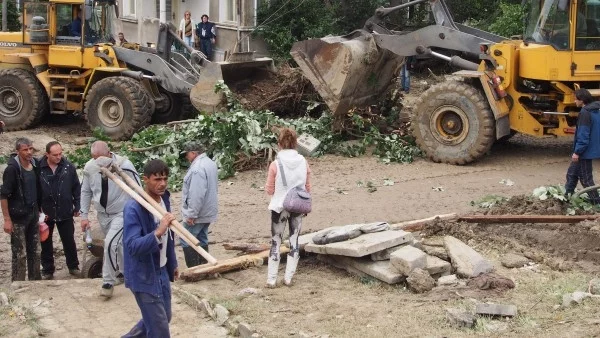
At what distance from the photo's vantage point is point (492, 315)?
7.61 metres

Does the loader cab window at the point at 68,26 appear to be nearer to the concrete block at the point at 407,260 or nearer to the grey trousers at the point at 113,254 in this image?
the grey trousers at the point at 113,254

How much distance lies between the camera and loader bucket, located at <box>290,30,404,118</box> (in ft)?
51.5

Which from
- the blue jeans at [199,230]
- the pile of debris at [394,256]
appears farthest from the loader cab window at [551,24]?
the blue jeans at [199,230]

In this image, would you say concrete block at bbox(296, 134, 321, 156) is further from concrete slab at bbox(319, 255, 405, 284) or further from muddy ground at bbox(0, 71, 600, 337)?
concrete slab at bbox(319, 255, 405, 284)

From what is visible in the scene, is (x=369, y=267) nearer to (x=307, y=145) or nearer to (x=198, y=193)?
→ (x=198, y=193)

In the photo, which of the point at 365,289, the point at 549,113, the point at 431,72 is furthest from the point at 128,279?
the point at 431,72

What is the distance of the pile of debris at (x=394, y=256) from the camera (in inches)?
342

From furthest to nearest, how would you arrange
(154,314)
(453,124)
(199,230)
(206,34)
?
1. (206,34)
2. (453,124)
3. (199,230)
4. (154,314)

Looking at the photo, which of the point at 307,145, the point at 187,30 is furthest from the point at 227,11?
the point at 307,145

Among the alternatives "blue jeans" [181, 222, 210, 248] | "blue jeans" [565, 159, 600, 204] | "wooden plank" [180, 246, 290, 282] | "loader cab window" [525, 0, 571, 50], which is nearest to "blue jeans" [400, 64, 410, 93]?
"loader cab window" [525, 0, 571, 50]

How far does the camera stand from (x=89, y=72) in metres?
18.9

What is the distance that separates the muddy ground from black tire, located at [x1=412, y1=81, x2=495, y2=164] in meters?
0.28

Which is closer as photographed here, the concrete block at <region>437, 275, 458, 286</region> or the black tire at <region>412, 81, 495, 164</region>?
the concrete block at <region>437, 275, 458, 286</region>

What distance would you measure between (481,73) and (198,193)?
7.13 meters
